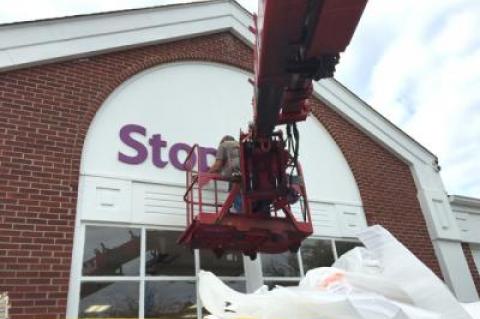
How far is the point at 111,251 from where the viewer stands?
20.9 ft

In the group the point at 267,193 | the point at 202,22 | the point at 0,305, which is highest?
the point at 202,22

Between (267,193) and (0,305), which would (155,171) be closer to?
(267,193)

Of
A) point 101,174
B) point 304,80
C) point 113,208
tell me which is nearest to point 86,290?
point 113,208

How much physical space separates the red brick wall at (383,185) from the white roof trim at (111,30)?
2.72 m

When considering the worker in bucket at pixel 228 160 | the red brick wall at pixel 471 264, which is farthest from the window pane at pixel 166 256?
the red brick wall at pixel 471 264

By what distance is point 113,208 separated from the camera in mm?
6609

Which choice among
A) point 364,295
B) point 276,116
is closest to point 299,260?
point 276,116

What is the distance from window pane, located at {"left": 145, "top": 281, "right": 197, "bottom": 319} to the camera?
6305 mm

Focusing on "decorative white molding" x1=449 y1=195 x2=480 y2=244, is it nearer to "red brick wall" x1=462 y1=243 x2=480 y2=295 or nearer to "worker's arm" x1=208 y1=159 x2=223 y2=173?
"red brick wall" x1=462 y1=243 x2=480 y2=295

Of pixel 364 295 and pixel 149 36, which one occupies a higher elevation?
pixel 149 36

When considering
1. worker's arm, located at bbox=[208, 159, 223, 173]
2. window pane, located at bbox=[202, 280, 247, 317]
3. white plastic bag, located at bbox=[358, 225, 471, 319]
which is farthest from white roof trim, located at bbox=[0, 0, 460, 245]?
white plastic bag, located at bbox=[358, 225, 471, 319]

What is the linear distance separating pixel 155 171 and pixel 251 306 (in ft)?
16.4

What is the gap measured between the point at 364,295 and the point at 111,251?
4.78 m

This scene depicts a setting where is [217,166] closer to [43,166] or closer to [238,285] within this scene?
[238,285]
